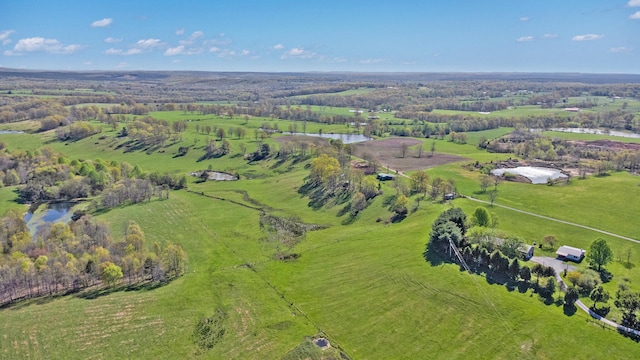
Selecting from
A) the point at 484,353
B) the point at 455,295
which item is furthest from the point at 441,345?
the point at 455,295

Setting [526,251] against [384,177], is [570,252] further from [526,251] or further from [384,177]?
[384,177]

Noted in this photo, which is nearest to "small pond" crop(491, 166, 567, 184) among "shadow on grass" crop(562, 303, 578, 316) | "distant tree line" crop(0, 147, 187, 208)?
"shadow on grass" crop(562, 303, 578, 316)

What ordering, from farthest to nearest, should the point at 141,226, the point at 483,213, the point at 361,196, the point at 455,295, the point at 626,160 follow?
1. the point at 626,160
2. the point at 361,196
3. the point at 141,226
4. the point at 483,213
5. the point at 455,295

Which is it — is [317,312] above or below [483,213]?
below

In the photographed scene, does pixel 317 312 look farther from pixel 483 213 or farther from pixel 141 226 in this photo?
pixel 141 226

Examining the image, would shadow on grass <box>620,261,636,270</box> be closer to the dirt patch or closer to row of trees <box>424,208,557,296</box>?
row of trees <box>424,208,557,296</box>

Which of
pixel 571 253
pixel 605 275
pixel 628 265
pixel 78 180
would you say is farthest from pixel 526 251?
pixel 78 180

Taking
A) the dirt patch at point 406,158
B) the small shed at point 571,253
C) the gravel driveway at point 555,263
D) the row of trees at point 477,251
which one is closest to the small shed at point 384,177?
the dirt patch at point 406,158
